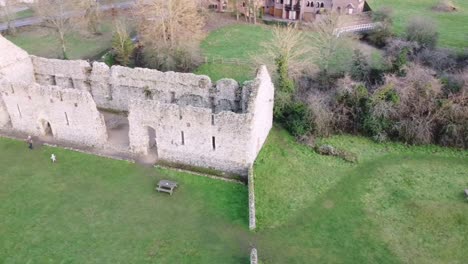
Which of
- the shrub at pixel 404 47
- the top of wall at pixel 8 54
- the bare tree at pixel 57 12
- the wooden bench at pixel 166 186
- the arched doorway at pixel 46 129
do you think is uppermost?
the bare tree at pixel 57 12

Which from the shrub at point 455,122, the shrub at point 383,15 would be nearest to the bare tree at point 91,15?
the shrub at point 383,15

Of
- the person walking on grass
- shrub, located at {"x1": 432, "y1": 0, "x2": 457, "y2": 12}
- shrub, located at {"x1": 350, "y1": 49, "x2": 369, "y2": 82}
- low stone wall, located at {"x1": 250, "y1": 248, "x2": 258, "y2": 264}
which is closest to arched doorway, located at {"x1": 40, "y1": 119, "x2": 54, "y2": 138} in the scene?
the person walking on grass

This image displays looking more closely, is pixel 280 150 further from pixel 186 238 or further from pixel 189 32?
pixel 189 32

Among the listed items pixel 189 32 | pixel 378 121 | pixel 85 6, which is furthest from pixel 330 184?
pixel 85 6

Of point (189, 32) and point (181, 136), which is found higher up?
point (189, 32)

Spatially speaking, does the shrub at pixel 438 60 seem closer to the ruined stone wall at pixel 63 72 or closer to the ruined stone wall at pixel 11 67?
the ruined stone wall at pixel 63 72

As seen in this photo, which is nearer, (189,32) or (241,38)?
(189,32)
